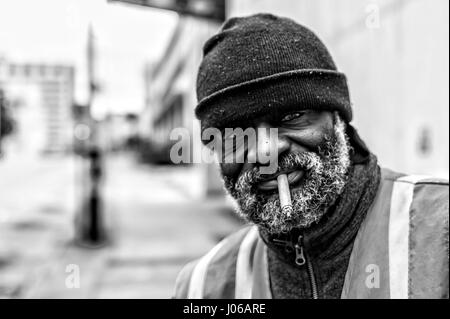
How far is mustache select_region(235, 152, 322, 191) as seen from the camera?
1438 millimetres

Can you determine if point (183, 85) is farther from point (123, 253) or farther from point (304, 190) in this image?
point (304, 190)

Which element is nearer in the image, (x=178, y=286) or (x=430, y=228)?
(x=430, y=228)

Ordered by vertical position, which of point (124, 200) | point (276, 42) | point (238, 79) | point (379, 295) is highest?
point (276, 42)

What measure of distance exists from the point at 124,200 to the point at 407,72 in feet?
36.4

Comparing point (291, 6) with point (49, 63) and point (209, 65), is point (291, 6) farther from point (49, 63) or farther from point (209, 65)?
point (209, 65)

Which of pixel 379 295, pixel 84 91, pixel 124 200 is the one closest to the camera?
pixel 379 295

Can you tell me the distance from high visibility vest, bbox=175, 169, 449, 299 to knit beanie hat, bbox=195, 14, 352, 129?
0.35 meters

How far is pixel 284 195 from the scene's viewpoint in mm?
1404

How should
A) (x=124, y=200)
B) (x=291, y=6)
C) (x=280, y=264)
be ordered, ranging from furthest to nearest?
(x=124, y=200) → (x=291, y=6) → (x=280, y=264)

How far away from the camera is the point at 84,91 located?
21.5ft

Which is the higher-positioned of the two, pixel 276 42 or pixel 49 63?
pixel 49 63

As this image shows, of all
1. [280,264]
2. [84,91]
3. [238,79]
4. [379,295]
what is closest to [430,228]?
[379,295]
